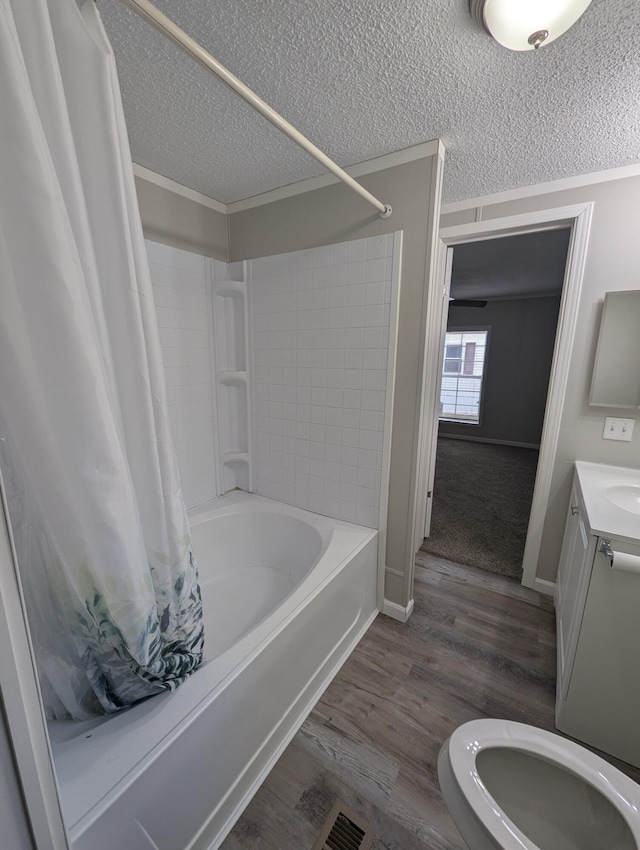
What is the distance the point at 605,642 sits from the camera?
4.00 feet

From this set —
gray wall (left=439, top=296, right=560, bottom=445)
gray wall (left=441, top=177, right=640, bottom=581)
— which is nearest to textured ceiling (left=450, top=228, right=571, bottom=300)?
gray wall (left=439, top=296, right=560, bottom=445)

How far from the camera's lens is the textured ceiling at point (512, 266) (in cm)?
286

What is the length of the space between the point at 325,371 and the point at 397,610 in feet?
4.48

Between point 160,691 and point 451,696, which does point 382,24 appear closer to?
point 160,691

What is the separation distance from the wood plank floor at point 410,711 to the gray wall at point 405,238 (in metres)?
0.31

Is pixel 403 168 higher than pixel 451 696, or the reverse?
pixel 403 168

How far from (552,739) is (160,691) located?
3.48 ft

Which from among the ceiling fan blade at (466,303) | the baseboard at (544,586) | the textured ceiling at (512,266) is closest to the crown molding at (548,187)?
the textured ceiling at (512,266)

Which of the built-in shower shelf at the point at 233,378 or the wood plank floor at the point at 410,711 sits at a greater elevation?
the built-in shower shelf at the point at 233,378

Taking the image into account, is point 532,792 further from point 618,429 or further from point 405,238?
point 405,238

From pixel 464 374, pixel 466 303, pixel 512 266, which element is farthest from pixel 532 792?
pixel 464 374

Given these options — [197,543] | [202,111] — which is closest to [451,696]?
[197,543]

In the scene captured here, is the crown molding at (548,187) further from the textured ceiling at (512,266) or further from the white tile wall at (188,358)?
the white tile wall at (188,358)

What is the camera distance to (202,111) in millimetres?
1295
